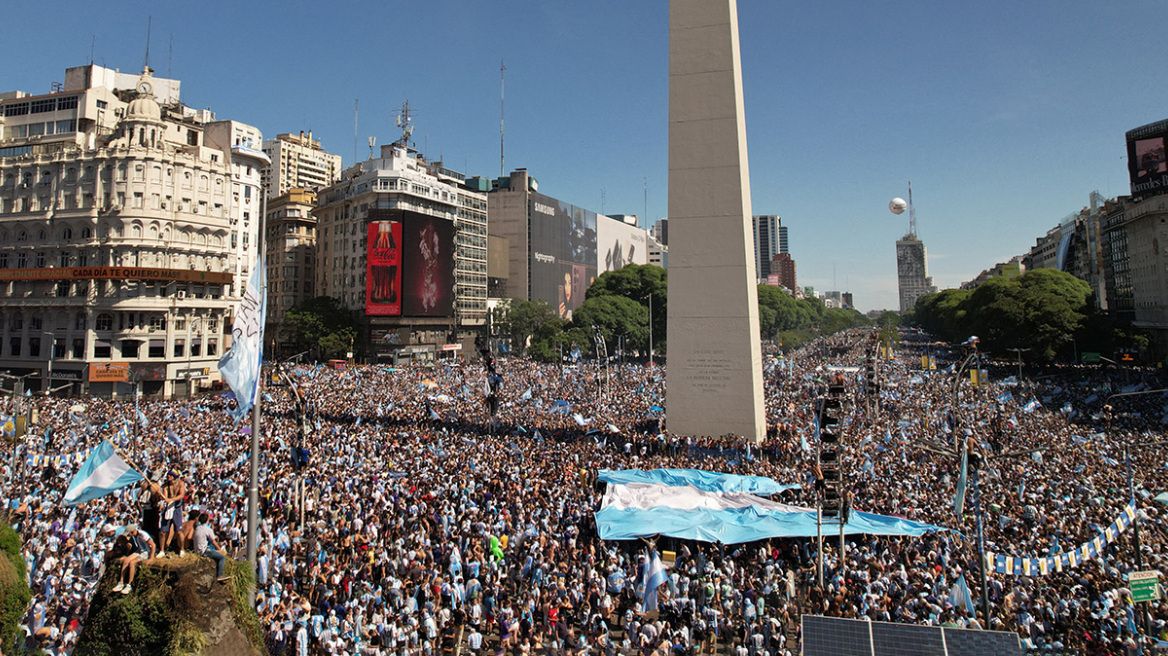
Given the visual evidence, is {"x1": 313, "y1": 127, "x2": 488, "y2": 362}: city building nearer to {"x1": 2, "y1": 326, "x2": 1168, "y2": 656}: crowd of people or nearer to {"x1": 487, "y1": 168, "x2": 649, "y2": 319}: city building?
{"x1": 487, "y1": 168, "x2": 649, "y2": 319}: city building

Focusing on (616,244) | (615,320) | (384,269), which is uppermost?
(616,244)

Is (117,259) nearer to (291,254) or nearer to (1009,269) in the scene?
(291,254)

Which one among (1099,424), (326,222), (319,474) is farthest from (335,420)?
(326,222)

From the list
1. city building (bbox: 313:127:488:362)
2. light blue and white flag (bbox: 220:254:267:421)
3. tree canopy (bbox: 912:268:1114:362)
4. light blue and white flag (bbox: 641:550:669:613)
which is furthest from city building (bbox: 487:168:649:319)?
light blue and white flag (bbox: 220:254:267:421)

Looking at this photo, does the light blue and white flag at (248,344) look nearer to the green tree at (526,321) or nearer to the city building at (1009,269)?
the green tree at (526,321)

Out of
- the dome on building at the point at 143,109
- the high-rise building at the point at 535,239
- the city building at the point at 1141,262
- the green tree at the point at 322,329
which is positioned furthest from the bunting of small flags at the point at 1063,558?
the high-rise building at the point at 535,239

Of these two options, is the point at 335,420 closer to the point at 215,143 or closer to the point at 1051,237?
the point at 215,143

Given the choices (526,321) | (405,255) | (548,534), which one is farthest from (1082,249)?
(548,534)
